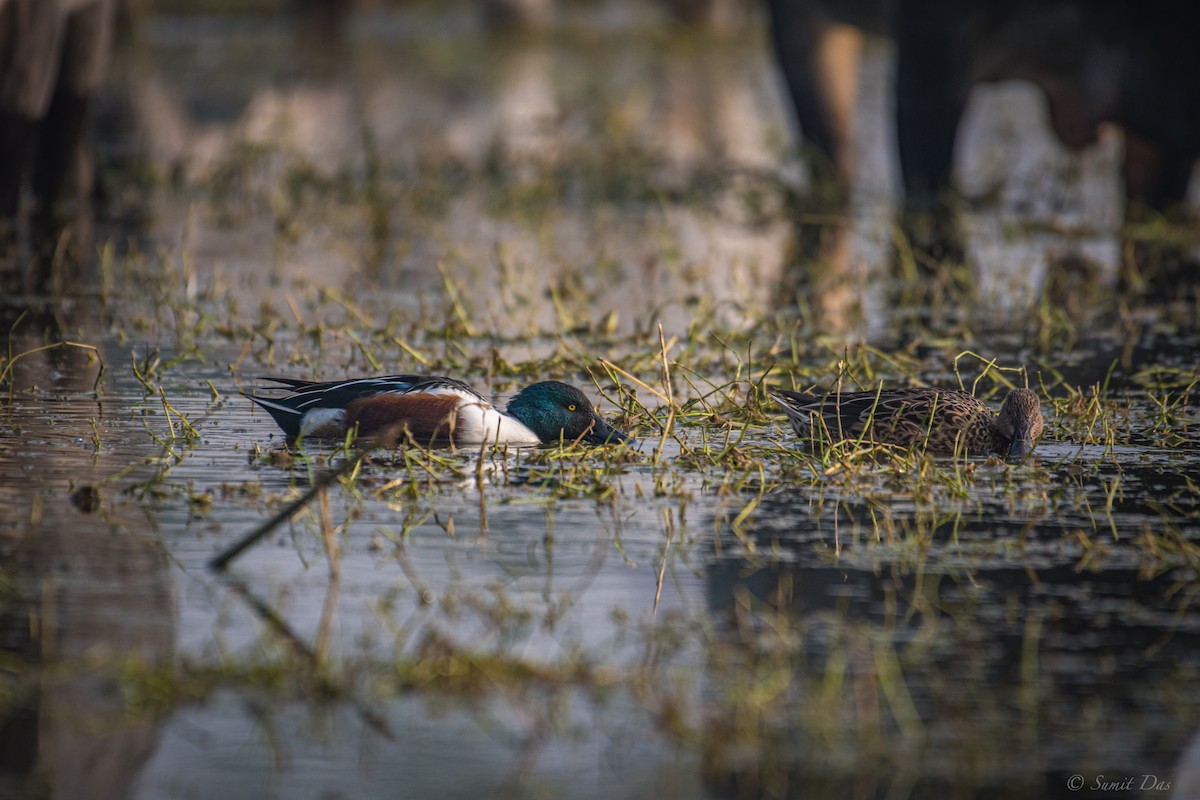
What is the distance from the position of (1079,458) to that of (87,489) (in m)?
3.06

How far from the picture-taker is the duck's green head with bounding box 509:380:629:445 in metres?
6.53

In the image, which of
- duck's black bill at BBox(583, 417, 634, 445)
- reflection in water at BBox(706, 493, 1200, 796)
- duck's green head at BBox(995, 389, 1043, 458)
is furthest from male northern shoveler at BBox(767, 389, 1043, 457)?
reflection in water at BBox(706, 493, 1200, 796)

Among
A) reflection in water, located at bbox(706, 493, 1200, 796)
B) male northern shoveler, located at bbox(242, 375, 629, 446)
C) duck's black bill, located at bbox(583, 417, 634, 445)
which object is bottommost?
reflection in water, located at bbox(706, 493, 1200, 796)

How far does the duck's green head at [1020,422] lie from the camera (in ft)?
20.9

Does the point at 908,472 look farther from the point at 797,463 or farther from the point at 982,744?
the point at 982,744

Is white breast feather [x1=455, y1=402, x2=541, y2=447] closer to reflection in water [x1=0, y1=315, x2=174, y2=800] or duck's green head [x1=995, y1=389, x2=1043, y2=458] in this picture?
reflection in water [x1=0, y1=315, x2=174, y2=800]

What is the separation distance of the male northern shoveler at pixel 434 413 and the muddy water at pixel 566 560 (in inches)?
5.8

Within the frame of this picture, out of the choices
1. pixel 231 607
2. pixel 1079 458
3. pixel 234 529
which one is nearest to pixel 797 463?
pixel 1079 458

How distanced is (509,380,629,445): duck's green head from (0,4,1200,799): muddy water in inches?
10.2

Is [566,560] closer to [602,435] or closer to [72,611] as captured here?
[72,611]

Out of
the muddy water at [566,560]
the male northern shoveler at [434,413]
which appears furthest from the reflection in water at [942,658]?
the male northern shoveler at [434,413]

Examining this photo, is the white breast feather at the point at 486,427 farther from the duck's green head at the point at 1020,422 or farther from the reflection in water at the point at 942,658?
the duck's green head at the point at 1020,422

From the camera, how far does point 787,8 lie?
13461 millimetres

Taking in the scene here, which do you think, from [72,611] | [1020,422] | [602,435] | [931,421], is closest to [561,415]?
[602,435]
